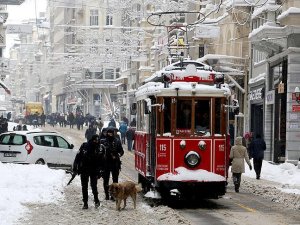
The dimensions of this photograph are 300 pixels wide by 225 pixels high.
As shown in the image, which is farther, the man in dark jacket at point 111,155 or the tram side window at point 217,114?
the man in dark jacket at point 111,155

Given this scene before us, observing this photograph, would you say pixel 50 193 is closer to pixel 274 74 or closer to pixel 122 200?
pixel 122 200

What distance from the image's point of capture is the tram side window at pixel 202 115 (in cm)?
2161

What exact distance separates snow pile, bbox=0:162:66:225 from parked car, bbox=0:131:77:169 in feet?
9.28

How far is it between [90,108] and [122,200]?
101953mm

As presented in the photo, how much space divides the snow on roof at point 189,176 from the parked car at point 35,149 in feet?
38.2

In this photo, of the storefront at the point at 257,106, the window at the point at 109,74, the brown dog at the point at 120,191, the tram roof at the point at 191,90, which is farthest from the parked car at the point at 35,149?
the window at the point at 109,74

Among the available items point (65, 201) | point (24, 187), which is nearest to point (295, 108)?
point (24, 187)

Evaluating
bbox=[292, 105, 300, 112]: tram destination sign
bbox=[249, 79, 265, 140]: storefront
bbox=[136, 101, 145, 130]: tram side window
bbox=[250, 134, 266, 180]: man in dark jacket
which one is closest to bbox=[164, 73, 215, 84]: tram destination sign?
bbox=[136, 101, 145, 130]: tram side window

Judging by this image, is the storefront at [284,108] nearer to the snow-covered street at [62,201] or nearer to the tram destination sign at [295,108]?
the tram destination sign at [295,108]

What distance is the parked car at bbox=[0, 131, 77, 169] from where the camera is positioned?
3256 cm

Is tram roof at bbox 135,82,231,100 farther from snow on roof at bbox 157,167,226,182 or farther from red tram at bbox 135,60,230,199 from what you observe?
snow on roof at bbox 157,167,226,182

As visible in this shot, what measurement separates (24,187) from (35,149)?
805 centimetres

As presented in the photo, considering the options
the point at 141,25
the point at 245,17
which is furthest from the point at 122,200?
the point at 141,25

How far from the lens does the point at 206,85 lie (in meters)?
21.9
